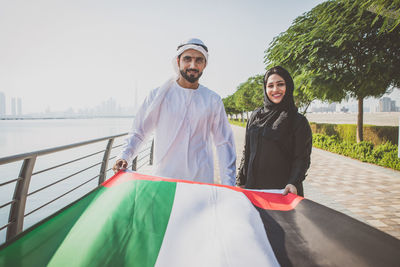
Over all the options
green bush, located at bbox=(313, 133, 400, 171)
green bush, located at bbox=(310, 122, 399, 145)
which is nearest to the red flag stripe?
green bush, located at bbox=(313, 133, 400, 171)

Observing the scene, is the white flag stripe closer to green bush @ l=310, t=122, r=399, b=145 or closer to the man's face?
the man's face

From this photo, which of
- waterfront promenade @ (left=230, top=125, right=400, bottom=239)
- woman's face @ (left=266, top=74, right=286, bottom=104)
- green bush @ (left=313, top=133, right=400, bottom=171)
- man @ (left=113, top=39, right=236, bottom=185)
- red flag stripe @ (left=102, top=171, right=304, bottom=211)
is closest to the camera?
red flag stripe @ (left=102, top=171, right=304, bottom=211)

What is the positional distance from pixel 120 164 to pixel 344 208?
416 cm

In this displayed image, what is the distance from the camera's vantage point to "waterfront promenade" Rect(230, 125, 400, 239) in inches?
154

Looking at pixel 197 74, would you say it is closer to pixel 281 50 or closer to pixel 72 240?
pixel 72 240

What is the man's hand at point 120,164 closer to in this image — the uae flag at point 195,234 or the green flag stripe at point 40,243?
the uae flag at point 195,234

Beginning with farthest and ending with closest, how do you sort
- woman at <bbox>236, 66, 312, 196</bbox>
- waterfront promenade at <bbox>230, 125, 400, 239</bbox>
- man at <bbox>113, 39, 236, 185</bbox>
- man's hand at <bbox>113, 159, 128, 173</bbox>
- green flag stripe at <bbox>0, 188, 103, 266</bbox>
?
1. waterfront promenade at <bbox>230, 125, 400, 239</bbox>
2. woman at <bbox>236, 66, 312, 196</bbox>
3. man at <bbox>113, 39, 236, 185</bbox>
4. man's hand at <bbox>113, 159, 128, 173</bbox>
5. green flag stripe at <bbox>0, 188, 103, 266</bbox>

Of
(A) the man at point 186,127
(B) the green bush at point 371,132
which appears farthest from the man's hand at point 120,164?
(B) the green bush at point 371,132

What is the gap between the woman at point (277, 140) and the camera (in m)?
2.29

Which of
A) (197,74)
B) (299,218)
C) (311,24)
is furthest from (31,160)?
(311,24)

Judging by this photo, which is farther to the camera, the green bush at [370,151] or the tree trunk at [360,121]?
the tree trunk at [360,121]

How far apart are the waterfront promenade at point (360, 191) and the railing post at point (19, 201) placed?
4541 millimetres

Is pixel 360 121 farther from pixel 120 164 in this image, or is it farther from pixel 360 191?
pixel 120 164

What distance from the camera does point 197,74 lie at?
7.32ft
